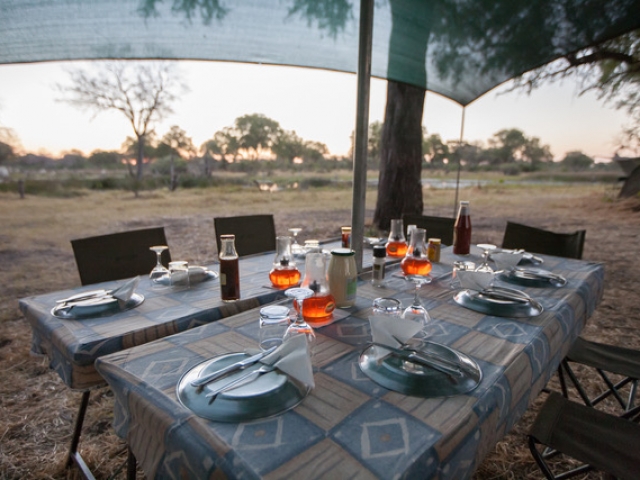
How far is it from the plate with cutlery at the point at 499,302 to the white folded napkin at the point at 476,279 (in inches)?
1.1

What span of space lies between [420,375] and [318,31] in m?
1.87

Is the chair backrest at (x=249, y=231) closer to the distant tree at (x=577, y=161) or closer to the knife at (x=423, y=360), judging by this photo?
the knife at (x=423, y=360)

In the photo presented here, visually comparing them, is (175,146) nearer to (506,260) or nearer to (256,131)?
(256,131)

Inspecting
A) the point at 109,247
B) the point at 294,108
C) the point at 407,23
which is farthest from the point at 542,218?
the point at 109,247

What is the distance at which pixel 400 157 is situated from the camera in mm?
3822

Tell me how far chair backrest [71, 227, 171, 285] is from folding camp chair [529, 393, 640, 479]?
1.62 m

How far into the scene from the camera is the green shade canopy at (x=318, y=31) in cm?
146

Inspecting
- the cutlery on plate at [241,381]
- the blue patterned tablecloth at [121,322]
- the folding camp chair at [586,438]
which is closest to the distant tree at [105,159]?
the blue patterned tablecloth at [121,322]

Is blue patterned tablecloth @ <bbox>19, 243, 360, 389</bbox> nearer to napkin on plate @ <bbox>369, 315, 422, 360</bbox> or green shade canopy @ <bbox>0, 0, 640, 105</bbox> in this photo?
napkin on plate @ <bbox>369, 315, 422, 360</bbox>

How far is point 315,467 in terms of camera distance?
17.1 inches

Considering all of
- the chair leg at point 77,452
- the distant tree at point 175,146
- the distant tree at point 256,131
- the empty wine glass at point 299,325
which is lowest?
the chair leg at point 77,452

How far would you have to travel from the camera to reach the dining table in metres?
0.45

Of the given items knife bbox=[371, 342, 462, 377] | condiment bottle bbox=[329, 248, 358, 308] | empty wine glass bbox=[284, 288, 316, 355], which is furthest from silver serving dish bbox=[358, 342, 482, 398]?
condiment bottle bbox=[329, 248, 358, 308]

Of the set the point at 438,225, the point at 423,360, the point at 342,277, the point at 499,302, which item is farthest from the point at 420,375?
the point at 438,225
